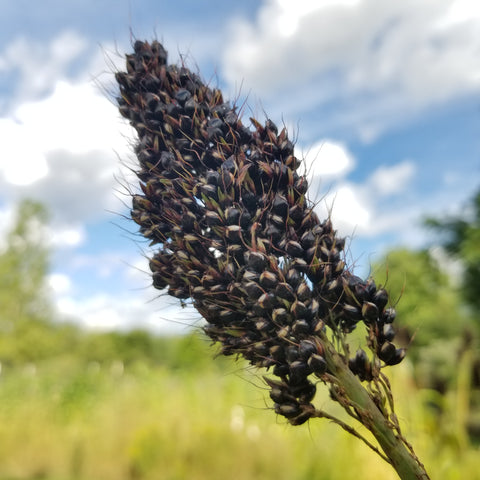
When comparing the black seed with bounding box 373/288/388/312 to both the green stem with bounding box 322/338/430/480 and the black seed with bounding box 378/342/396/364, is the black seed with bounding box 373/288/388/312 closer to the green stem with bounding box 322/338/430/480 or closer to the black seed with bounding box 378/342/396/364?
the black seed with bounding box 378/342/396/364

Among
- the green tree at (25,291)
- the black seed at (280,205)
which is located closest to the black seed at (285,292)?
the black seed at (280,205)

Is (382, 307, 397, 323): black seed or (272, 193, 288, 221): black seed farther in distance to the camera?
(382, 307, 397, 323): black seed

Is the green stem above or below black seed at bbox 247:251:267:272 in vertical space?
below

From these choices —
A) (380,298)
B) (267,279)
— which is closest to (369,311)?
(380,298)

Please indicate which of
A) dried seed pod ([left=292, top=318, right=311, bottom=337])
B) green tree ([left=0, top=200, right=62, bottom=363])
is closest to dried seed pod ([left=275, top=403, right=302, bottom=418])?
dried seed pod ([left=292, top=318, right=311, bottom=337])

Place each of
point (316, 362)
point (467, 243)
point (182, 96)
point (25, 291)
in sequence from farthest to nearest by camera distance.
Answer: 1. point (25, 291)
2. point (467, 243)
3. point (182, 96)
4. point (316, 362)

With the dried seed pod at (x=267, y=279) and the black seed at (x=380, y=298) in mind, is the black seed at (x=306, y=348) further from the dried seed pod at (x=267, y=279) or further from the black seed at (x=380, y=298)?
the black seed at (x=380, y=298)

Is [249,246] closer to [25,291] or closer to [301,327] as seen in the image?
[301,327]
